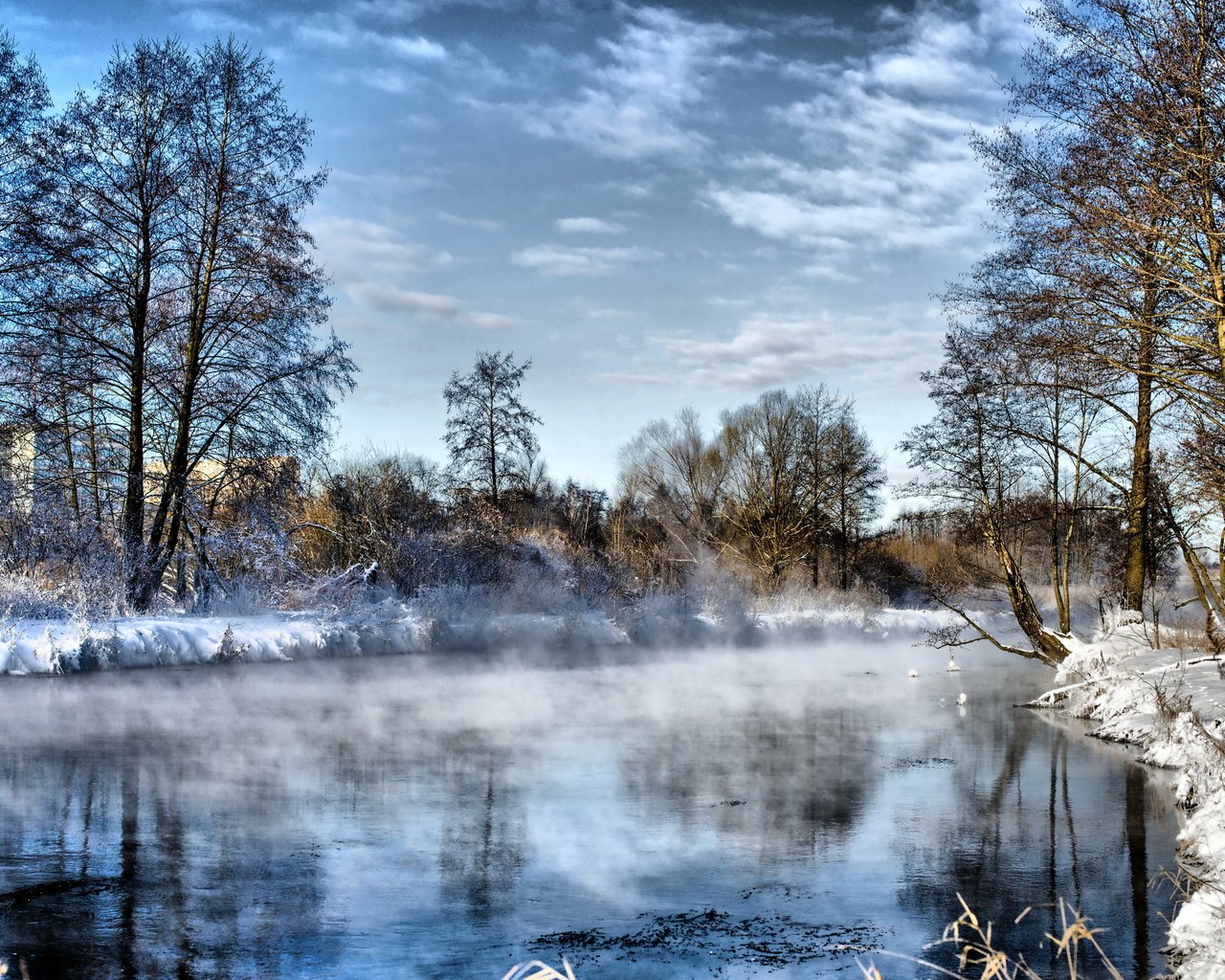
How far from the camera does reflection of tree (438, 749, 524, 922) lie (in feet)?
22.3

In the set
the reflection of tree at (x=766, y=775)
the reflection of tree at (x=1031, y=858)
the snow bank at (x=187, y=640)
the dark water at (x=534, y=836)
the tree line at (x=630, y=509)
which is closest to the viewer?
the dark water at (x=534, y=836)

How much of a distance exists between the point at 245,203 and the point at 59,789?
15356 mm

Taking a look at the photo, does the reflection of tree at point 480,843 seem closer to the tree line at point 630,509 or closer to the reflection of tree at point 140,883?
the reflection of tree at point 140,883

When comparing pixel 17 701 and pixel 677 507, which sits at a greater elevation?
pixel 677 507

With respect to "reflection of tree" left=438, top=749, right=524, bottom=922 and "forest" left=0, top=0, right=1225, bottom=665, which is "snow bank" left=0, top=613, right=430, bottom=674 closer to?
"forest" left=0, top=0, right=1225, bottom=665

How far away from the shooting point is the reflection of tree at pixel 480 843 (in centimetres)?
680

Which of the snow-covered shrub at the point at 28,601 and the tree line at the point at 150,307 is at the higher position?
the tree line at the point at 150,307

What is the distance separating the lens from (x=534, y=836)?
823cm

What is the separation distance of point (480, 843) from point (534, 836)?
424 mm

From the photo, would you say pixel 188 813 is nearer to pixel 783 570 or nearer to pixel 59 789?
pixel 59 789

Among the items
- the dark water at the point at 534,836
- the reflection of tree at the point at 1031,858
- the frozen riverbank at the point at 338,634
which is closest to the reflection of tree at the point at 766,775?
the dark water at the point at 534,836

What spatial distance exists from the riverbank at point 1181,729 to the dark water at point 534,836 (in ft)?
0.96

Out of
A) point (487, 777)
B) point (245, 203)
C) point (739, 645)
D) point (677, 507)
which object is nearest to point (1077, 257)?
point (487, 777)

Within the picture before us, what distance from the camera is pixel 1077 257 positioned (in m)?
13.8
